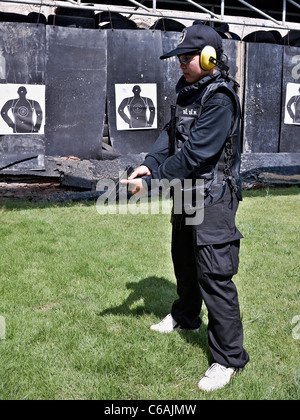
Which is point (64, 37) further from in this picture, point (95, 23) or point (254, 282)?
point (254, 282)

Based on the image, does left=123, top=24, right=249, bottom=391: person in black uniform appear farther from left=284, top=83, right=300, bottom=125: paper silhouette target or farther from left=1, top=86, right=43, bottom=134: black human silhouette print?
left=284, top=83, right=300, bottom=125: paper silhouette target

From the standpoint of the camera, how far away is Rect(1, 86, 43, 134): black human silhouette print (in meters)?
8.56

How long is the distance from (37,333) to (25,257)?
1.67m

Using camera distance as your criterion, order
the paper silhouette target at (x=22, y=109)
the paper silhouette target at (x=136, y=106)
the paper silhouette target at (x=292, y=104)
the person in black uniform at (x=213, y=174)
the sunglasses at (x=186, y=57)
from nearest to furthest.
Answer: the person in black uniform at (x=213, y=174) < the sunglasses at (x=186, y=57) < the paper silhouette target at (x=22, y=109) < the paper silhouette target at (x=136, y=106) < the paper silhouette target at (x=292, y=104)

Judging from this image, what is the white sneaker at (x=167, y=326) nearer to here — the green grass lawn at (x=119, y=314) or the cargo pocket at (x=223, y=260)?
the green grass lawn at (x=119, y=314)

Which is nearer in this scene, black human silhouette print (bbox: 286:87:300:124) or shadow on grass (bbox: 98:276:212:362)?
shadow on grass (bbox: 98:276:212:362)

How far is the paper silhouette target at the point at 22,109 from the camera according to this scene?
8523 millimetres

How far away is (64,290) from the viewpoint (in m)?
3.77

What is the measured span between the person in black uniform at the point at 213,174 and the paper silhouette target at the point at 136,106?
6.96 m

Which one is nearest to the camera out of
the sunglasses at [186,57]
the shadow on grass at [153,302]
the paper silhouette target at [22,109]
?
the sunglasses at [186,57]
